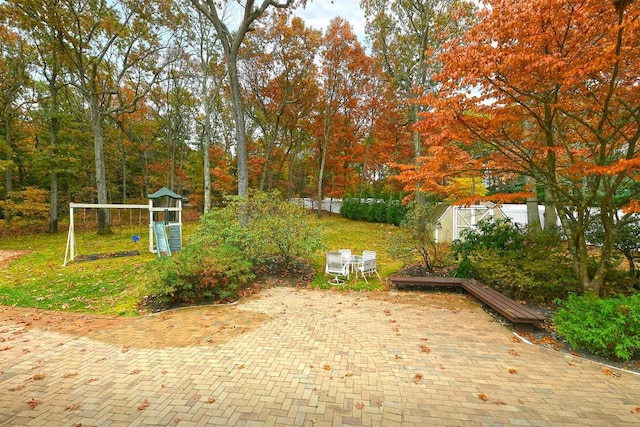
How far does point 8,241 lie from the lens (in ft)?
46.4

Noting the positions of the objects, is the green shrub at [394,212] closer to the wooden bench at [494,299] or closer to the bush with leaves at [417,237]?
the bush with leaves at [417,237]

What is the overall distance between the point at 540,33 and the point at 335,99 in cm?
1594

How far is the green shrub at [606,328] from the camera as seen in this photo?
3.55 meters

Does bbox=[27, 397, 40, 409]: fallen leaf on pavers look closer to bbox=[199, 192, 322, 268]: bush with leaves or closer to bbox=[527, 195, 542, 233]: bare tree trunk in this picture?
bbox=[199, 192, 322, 268]: bush with leaves

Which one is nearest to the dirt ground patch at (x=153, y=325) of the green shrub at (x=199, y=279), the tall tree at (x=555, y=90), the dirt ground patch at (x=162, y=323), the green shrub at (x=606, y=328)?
the dirt ground patch at (x=162, y=323)

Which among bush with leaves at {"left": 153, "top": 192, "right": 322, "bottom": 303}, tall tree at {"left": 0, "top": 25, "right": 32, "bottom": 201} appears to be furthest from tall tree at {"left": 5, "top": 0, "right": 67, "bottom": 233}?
bush with leaves at {"left": 153, "top": 192, "right": 322, "bottom": 303}

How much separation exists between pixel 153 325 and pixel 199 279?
49.6 inches

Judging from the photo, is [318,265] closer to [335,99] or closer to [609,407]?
[609,407]

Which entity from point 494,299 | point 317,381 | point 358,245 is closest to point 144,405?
point 317,381

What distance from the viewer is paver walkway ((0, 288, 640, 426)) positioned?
262 centimetres

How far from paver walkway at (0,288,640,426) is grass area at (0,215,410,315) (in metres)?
1.61

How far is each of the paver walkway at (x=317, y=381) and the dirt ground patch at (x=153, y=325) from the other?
207 millimetres

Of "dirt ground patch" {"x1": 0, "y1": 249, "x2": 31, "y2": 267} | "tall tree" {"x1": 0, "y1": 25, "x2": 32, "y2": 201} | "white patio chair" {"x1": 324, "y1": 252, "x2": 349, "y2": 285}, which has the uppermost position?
"tall tree" {"x1": 0, "y1": 25, "x2": 32, "y2": 201}

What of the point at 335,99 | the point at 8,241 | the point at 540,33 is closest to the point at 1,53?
the point at 8,241
